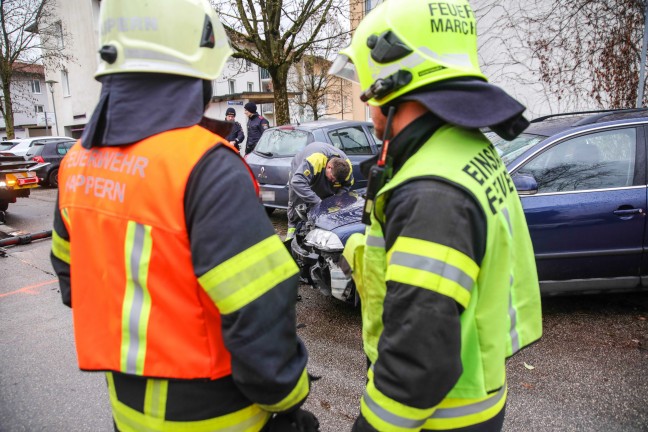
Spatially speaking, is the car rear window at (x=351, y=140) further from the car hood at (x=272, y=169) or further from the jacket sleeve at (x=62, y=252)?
the jacket sleeve at (x=62, y=252)

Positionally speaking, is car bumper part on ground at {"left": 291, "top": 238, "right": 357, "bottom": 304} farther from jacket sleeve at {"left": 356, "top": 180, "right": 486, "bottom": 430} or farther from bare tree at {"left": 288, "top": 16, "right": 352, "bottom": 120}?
bare tree at {"left": 288, "top": 16, "right": 352, "bottom": 120}

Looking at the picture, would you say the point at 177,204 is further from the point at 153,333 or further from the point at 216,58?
the point at 216,58

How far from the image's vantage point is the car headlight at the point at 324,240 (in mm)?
4027

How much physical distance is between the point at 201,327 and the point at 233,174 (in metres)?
0.43

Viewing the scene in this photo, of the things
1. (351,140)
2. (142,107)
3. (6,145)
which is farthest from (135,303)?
(6,145)

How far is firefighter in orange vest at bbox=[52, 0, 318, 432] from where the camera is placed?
1174mm

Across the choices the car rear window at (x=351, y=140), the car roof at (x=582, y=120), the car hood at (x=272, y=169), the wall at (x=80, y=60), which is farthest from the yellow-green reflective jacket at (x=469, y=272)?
the wall at (x=80, y=60)

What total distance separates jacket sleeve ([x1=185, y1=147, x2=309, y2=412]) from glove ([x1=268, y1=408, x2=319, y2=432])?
0.20 metres

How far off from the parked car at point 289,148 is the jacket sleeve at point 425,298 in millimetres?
6179

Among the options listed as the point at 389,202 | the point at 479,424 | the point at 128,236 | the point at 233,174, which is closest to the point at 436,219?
the point at 389,202

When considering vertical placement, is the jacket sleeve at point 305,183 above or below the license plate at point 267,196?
above

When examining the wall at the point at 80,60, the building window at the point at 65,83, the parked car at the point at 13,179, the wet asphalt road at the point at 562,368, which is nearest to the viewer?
the wet asphalt road at the point at 562,368

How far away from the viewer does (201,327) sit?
124cm

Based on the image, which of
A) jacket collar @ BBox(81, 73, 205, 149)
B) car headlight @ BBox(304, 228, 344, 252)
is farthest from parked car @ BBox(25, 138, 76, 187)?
jacket collar @ BBox(81, 73, 205, 149)
